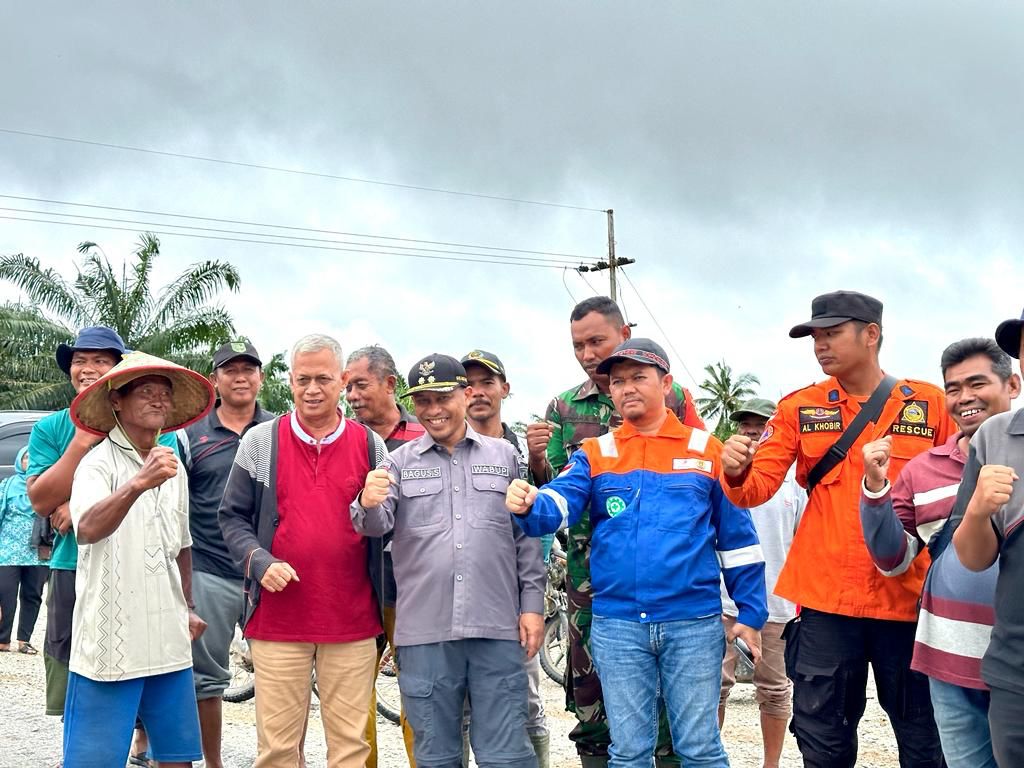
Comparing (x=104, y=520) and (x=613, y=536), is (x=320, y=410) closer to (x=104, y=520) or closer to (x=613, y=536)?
(x=104, y=520)

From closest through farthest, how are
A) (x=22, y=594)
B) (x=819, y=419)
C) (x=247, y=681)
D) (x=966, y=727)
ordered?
(x=966, y=727) < (x=819, y=419) < (x=247, y=681) < (x=22, y=594)

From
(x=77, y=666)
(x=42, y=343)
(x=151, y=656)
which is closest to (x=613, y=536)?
(x=151, y=656)

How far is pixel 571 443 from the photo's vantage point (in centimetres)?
493

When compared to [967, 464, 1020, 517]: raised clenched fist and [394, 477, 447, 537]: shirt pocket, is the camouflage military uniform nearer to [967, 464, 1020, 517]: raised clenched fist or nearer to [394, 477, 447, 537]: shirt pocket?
[394, 477, 447, 537]: shirt pocket

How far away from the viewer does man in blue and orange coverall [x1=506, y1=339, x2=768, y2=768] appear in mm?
3887

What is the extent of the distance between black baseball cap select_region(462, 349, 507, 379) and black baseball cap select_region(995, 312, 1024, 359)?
9.58 feet

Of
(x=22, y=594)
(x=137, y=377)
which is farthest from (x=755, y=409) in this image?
(x=22, y=594)

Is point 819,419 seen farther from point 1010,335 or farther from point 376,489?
point 376,489

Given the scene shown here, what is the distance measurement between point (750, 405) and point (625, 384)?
2.63 metres

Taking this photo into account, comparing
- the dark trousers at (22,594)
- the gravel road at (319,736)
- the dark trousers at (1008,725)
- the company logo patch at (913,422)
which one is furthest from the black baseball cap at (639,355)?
the dark trousers at (22,594)

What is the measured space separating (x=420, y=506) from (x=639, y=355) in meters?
1.17

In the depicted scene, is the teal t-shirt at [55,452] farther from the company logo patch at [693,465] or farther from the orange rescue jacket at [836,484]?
the orange rescue jacket at [836,484]

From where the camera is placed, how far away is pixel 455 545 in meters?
4.17

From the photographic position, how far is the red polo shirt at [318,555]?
427cm
